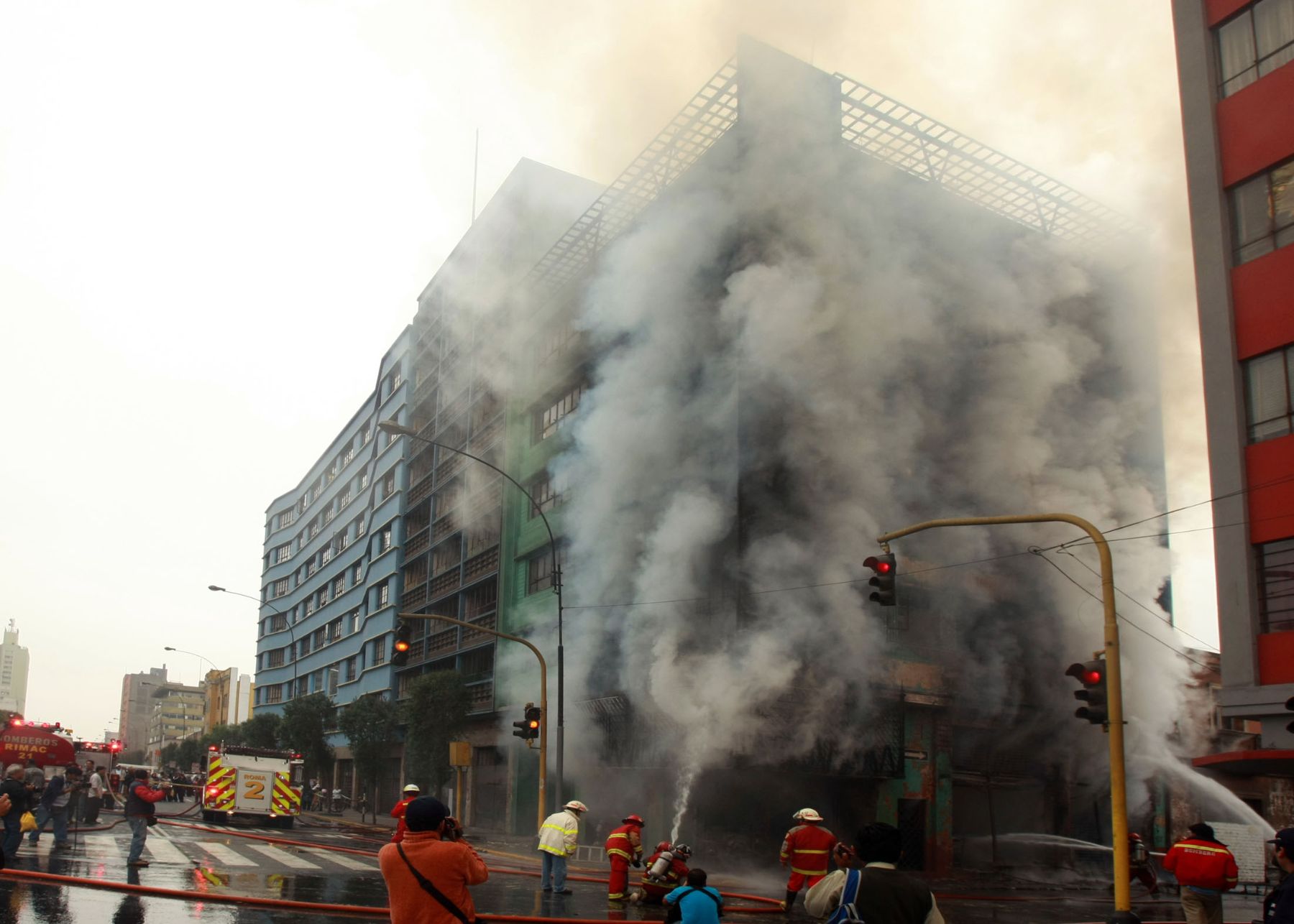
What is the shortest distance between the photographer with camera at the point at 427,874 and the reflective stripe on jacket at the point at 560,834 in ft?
28.4

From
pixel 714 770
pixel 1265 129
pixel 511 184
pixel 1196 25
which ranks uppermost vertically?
pixel 511 184

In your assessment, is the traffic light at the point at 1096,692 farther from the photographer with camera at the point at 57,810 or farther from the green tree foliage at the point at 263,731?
the green tree foliage at the point at 263,731

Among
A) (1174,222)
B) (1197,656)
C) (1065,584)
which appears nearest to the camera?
(1174,222)

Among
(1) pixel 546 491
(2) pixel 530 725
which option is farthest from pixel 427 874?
(1) pixel 546 491

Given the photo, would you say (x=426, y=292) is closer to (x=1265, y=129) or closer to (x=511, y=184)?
(x=511, y=184)

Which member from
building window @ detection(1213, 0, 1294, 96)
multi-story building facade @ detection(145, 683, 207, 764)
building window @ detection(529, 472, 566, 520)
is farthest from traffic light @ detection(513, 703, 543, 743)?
multi-story building facade @ detection(145, 683, 207, 764)

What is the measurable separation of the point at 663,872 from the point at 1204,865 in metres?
5.93

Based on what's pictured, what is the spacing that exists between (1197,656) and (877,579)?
90.1 ft

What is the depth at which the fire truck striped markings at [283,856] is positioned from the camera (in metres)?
16.3

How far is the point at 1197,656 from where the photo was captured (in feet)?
119

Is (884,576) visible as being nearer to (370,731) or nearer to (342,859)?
(342,859)

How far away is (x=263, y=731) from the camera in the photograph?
56.8 meters

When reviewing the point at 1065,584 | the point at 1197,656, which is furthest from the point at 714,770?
the point at 1197,656

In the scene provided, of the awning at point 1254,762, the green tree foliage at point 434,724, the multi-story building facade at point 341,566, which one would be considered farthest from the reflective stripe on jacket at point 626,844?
the multi-story building facade at point 341,566
